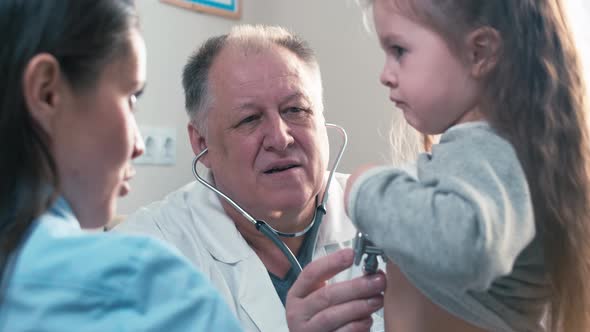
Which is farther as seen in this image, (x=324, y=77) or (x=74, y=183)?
(x=324, y=77)

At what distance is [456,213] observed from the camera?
0.62m

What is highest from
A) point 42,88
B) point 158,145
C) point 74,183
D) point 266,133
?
point 42,88

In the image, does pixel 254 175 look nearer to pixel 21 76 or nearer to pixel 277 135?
pixel 277 135

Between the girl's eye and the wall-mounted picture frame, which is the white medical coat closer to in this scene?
the girl's eye

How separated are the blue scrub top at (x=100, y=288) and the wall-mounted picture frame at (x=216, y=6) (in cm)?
172

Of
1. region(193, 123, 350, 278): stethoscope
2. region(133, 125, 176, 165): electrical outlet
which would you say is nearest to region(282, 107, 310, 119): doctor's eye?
region(193, 123, 350, 278): stethoscope

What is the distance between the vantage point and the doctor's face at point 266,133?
4.44ft

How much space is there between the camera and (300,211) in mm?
1401

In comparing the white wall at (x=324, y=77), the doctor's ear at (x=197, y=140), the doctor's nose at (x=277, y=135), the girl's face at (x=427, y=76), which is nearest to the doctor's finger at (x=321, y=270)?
the girl's face at (x=427, y=76)

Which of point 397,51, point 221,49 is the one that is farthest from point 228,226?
point 397,51

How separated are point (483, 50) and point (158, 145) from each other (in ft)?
5.09

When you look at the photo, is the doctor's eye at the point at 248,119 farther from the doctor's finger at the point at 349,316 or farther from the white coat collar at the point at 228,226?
the doctor's finger at the point at 349,316

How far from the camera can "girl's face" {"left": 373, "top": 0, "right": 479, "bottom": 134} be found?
2.44 ft

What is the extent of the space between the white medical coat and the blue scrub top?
640 mm
